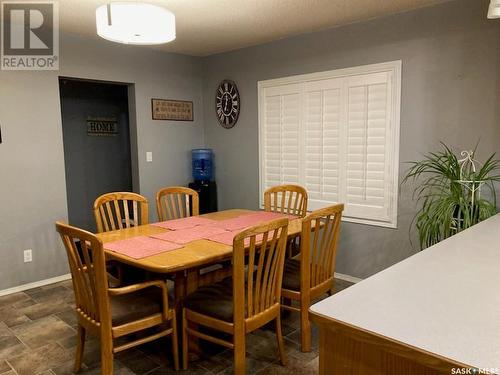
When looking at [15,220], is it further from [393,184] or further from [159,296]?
[393,184]

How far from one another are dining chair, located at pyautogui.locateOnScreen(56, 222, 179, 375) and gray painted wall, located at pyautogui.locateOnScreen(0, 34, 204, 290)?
5.85 ft

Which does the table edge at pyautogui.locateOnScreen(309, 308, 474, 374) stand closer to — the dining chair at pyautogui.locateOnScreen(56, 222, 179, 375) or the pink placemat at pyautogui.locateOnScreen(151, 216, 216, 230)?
the dining chair at pyautogui.locateOnScreen(56, 222, 179, 375)

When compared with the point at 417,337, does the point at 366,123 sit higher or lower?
higher

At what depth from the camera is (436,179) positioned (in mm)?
3113

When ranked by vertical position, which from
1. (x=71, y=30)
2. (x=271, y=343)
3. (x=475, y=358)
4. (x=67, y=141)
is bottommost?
(x=271, y=343)

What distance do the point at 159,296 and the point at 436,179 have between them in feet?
7.70

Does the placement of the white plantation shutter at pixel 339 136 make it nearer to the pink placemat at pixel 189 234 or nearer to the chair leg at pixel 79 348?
the pink placemat at pixel 189 234

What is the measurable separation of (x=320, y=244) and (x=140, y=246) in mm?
1132

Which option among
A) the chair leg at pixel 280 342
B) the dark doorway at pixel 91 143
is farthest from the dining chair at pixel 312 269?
the dark doorway at pixel 91 143

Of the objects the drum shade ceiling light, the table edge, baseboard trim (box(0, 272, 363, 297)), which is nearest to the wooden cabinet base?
the table edge

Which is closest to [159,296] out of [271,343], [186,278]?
[186,278]

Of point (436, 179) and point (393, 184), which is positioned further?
point (393, 184)

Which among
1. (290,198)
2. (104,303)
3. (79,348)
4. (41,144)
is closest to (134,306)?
(104,303)

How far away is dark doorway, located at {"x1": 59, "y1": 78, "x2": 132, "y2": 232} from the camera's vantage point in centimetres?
497
